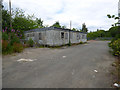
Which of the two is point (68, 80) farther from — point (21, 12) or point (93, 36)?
point (93, 36)

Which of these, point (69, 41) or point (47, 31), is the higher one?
point (47, 31)

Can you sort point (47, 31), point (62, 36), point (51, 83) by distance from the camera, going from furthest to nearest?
point (62, 36) → point (47, 31) → point (51, 83)

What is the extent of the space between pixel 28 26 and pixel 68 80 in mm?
18503

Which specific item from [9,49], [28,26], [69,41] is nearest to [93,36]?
[69,41]

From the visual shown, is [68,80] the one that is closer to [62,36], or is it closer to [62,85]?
[62,85]

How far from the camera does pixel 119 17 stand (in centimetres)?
231

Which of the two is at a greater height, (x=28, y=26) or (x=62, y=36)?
(x=28, y=26)

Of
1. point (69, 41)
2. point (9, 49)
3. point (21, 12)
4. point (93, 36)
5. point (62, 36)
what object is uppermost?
point (21, 12)

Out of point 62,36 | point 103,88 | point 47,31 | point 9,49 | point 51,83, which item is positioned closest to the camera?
point 103,88

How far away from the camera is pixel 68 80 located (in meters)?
2.45

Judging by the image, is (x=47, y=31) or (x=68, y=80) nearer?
(x=68, y=80)

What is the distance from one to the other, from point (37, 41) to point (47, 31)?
287cm

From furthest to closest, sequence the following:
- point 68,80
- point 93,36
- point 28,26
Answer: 1. point 93,36
2. point 28,26
3. point 68,80

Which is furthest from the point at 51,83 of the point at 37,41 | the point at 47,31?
the point at 37,41
